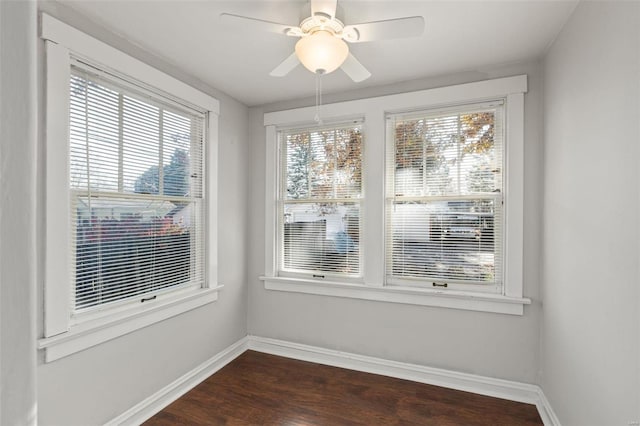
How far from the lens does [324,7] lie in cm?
162

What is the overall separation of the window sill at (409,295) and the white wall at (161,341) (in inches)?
19.4

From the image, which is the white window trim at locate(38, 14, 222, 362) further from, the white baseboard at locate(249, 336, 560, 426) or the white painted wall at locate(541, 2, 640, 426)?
the white painted wall at locate(541, 2, 640, 426)

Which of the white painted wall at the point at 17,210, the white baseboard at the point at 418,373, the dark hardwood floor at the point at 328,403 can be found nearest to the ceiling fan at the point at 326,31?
the white painted wall at the point at 17,210

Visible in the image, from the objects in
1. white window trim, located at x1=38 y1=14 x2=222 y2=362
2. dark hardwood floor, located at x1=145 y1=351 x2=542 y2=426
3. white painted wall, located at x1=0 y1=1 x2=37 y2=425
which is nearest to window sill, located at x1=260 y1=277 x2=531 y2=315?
dark hardwood floor, located at x1=145 y1=351 x2=542 y2=426

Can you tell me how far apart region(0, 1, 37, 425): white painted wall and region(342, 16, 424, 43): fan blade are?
5.47 ft

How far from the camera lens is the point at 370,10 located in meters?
1.88

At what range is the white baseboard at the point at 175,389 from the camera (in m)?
2.20

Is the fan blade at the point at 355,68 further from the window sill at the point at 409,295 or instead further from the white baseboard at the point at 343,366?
the white baseboard at the point at 343,366

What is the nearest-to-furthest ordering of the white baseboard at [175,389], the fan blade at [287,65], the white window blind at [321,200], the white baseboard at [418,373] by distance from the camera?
the fan blade at [287,65]
the white baseboard at [175,389]
the white baseboard at [418,373]
the white window blind at [321,200]

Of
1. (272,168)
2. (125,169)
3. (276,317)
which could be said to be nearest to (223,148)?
(272,168)

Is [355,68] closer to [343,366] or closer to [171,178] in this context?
[171,178]

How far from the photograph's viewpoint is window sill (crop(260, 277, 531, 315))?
2.54 m

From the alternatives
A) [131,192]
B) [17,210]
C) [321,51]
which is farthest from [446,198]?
[17,210]

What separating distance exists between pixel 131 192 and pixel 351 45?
1.83 m
